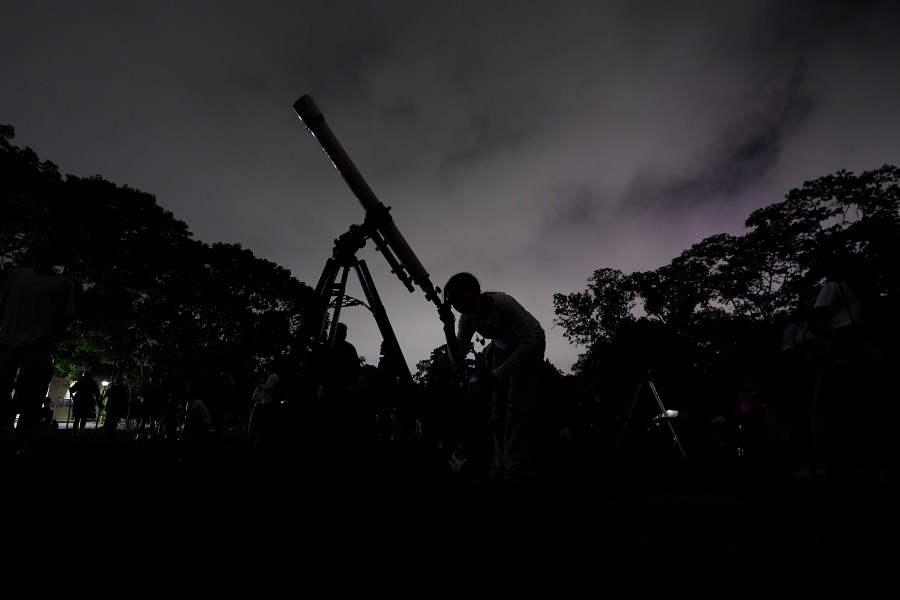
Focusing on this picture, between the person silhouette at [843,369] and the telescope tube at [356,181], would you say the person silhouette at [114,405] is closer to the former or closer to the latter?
the telescope tube at [356,181]

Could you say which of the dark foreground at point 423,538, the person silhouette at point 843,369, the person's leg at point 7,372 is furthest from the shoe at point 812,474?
the person's leg at point 7,372

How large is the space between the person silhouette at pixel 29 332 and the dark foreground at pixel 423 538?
1.47 metres

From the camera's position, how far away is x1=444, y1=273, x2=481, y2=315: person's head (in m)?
4.06

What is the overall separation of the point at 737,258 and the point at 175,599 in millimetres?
35955

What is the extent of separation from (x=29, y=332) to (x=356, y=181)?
3.64m

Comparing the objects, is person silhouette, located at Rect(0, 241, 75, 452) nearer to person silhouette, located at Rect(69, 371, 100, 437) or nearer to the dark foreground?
the dark foreground

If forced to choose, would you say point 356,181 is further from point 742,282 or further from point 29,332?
point 742,282

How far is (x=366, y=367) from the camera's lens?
665 cm

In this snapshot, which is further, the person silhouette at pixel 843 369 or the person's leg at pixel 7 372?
the person's leg at pixel 7 372

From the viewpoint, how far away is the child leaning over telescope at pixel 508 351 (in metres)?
3.98

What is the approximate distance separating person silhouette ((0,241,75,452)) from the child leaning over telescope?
4041mm

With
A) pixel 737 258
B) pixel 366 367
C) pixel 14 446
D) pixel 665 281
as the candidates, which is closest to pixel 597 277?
pixel 665 281

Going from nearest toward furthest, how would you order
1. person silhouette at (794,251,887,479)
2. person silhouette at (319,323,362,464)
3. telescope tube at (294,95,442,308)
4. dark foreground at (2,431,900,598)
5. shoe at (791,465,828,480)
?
dark foreground at (2,431,900,598) → person silhouette at (319,323,362,464) → telescope tube at (294,95,442,308) → person silhouette at (794,251,887,479) → shoe at (791,465,828,480)

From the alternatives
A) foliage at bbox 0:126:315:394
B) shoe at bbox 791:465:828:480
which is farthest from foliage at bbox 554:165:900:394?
foliage at bbox 0:126:315:394
